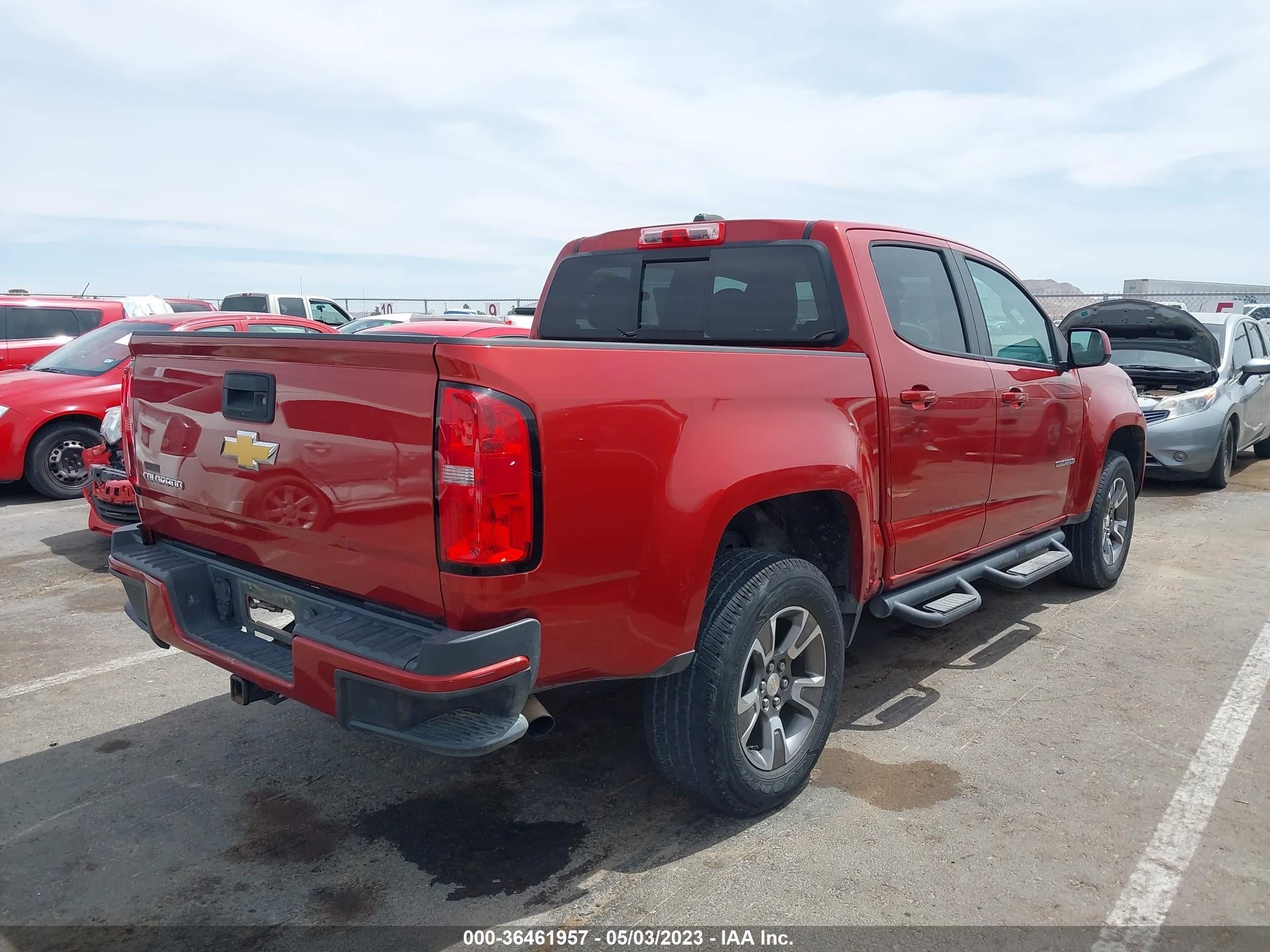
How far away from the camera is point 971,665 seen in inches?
181

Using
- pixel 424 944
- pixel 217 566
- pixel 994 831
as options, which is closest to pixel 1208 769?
pixel 994 831

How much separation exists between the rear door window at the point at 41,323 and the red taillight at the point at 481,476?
1098cm

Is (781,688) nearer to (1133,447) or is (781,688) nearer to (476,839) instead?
(476,839)

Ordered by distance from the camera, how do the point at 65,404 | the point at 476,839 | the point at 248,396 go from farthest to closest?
the point at 65,404 → the point at 476,839 → the point at 248,396

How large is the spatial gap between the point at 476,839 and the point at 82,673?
252 cm

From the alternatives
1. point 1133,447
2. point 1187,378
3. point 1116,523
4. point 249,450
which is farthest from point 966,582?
point 1187,378

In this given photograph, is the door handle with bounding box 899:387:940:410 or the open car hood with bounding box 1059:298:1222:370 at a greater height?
the open car hood with bounding box 1059:298:1222:370

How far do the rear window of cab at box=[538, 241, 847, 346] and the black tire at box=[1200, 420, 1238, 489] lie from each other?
23.4 ft

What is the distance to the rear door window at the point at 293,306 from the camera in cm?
2098

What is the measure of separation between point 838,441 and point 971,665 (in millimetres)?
1876

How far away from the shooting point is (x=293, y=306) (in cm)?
2120

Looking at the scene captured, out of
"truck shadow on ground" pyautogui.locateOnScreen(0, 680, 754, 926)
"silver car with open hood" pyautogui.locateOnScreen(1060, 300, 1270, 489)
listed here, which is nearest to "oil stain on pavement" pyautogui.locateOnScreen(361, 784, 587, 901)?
"truck shadow on ground" pyautogui.locateOnScreen(0, 680, 754, 926)

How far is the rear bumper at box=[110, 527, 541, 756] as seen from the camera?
2361mm

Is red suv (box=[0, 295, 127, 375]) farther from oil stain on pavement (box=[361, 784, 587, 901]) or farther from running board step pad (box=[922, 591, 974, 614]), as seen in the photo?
running board step pad (box=[922, 591, 974, 614])
